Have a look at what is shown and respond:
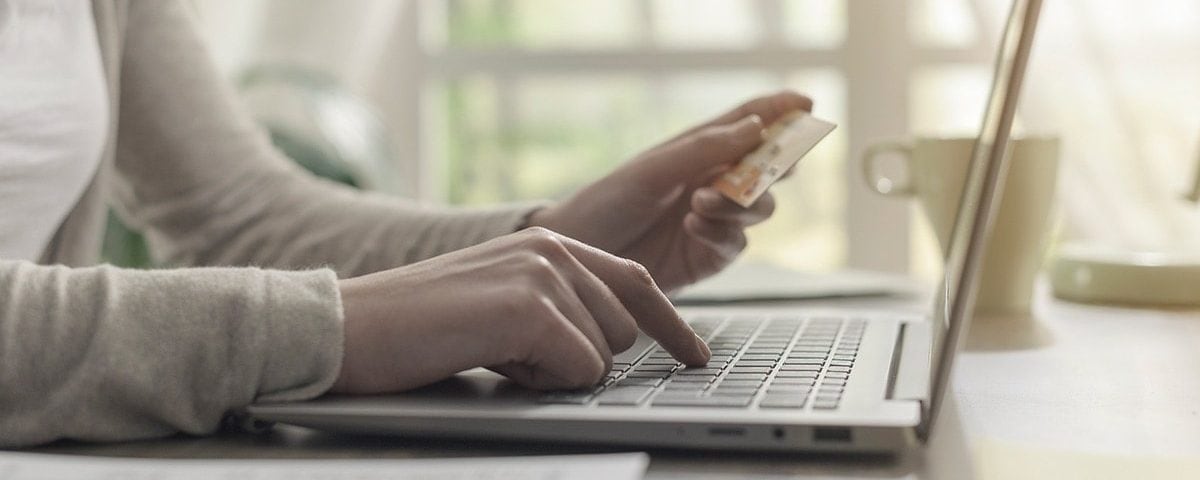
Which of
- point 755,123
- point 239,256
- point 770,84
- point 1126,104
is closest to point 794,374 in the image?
point 755,123

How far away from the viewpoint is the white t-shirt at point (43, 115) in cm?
82

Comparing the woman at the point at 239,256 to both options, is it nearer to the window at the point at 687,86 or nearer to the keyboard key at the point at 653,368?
the keyboard key at the point at 653,368

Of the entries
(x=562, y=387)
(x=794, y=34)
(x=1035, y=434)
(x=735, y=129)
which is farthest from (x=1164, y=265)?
(x=794, y=34)

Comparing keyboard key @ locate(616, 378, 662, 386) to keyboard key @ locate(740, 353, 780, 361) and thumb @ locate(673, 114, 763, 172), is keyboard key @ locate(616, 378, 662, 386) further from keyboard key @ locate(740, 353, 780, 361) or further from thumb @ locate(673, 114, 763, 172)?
thumb @ locate(673, 114, 763, 172)

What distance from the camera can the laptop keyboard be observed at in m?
0.53

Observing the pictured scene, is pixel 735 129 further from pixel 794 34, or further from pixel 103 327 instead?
pixel 794 34

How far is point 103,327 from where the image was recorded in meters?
0.54

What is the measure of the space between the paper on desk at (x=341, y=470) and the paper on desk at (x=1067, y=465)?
0.17 m

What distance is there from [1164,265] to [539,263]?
27.3 inches

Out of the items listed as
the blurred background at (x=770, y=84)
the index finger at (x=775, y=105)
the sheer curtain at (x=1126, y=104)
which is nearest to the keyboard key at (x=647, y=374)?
the index finger at (x=775, y=105)

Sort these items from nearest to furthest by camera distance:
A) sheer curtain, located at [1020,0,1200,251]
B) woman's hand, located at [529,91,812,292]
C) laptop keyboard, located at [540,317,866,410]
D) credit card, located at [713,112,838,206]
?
laptop keyboard, located at [540,317,866,410] < credit card, located at [713,112,838,206] < woman's hand, located at [529,91,812,292] < sheer curtain, located at [1020,0,1200,251]

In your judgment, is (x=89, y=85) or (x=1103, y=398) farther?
(x=89, y=85)

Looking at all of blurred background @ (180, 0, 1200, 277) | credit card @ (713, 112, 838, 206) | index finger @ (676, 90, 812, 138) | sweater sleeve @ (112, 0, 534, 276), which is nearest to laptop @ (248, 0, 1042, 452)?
credit card @ (713, 112, 838, 206)

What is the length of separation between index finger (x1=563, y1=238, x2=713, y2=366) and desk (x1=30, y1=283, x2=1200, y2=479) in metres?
0.10
